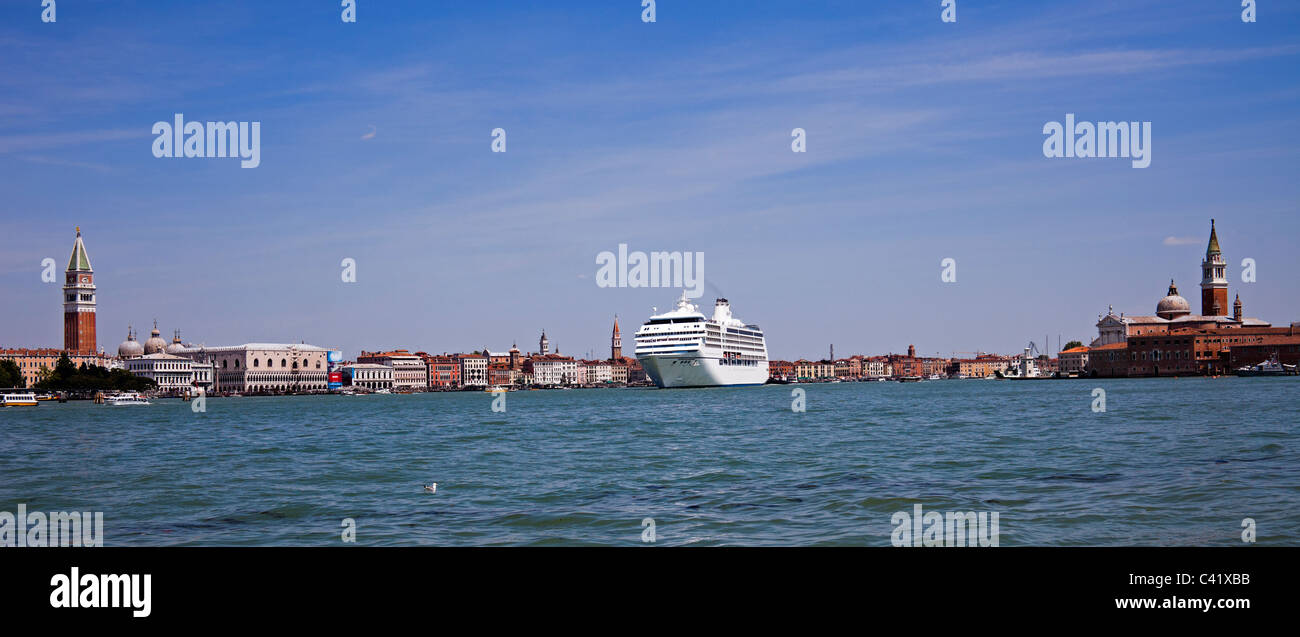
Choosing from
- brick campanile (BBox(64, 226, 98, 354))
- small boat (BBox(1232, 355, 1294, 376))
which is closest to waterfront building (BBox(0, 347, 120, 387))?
brick campanile (BBox(64, 226, 98, 354))

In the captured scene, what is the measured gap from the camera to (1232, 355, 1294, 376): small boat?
126875mm

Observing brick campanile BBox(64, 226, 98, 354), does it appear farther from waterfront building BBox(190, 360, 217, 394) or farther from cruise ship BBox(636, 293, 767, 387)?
cruise ship BBox(636, 293, 767, 387)

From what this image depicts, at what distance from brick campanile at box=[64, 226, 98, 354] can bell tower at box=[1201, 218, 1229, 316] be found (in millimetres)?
180343

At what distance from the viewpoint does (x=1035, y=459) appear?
63.0ft

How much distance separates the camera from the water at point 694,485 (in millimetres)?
11477

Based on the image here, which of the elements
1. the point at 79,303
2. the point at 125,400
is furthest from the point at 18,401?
the point at 79,303

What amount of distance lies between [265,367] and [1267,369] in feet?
515

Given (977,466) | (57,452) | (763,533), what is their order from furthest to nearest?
(57,452), (977,466), (763,533)

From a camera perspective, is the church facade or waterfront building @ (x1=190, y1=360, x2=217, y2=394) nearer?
the church facade

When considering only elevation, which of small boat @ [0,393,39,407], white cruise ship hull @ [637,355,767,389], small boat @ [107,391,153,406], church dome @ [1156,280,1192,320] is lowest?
small boat @ [107,391,153,406]

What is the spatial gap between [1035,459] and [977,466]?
6.25 feet
